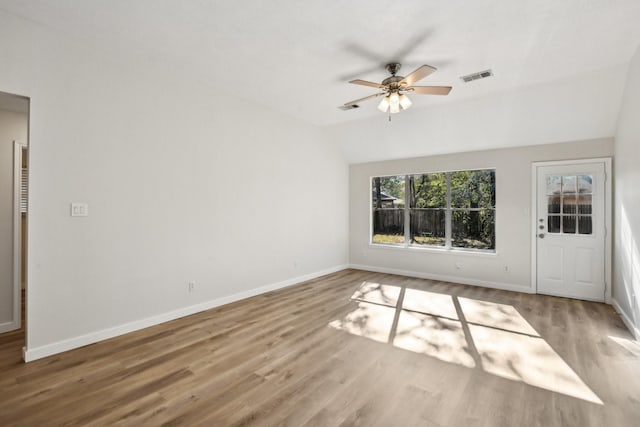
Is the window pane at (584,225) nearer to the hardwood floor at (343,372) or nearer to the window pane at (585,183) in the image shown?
the window pane at (585,183)

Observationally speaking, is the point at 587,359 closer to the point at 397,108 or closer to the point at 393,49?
the point at 397,108

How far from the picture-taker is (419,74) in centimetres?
304

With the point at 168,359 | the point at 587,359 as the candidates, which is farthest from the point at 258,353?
the point at 587,359

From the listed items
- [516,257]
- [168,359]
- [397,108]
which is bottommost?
[168,359]

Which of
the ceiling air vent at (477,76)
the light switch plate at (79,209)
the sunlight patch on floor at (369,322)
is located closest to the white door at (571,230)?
the ceiling air vent at (477,76)

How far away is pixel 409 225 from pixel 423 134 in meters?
1.95

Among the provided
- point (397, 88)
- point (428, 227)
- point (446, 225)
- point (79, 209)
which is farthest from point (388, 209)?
point (79, 209)

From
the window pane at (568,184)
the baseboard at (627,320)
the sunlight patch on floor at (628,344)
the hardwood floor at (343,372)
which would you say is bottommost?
the hardwood floor at (343,372)

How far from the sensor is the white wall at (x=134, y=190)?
2.82 m

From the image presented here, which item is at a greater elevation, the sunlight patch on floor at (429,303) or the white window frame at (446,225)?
the white window frame at (446,225)

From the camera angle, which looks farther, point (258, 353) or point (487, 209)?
point (487, 209)

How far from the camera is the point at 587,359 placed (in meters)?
2.78

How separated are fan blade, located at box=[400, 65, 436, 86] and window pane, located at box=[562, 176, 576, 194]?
3341 millimetres

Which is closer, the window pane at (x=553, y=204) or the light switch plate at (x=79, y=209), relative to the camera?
the light switch plate at (x=79, y=209)
